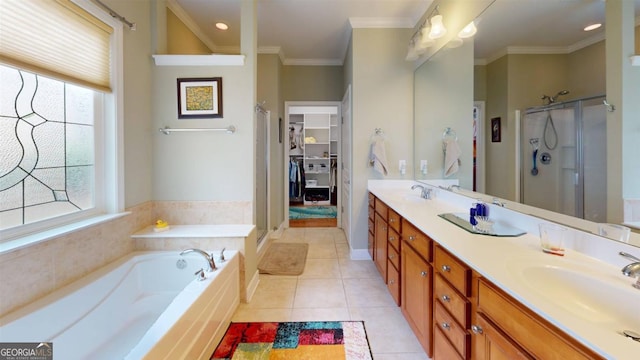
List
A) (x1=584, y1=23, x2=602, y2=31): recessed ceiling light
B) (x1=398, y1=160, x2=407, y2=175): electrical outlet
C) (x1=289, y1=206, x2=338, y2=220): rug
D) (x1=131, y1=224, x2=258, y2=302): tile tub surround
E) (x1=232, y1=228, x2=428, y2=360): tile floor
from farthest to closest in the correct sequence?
(x1=289, y1=206, x2=338, y2=220): rug → (x1=398, y1=160, x2=407, y2=175): electrical outlet → (x1=131, y1=224, x2=258, y2=302): tile tub surround → (x1=232, y1=228, x2=428, y2=360): tile floor → (x1=584, y1=23, x2=602, y2=31): recessed ceiling light

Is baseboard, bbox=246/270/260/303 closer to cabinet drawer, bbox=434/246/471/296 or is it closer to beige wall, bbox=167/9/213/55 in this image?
cabinet drawer, bbox=434/246/471/296

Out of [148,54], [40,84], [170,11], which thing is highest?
[170,11]

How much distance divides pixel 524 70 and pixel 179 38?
3239 millimetres

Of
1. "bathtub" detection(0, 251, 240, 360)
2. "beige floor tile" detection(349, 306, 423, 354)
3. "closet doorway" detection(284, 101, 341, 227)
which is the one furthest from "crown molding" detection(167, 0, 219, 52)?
"beige floor tile" detection(349, 306, 423, 354)

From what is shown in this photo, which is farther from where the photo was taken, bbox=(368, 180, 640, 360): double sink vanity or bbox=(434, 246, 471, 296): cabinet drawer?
bbox=(434, 246, 471, 296): cabinet drawer

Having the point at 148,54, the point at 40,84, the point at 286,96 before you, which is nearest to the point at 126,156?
the point at 40,84

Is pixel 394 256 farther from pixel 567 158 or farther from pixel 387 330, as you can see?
pixel 567 158

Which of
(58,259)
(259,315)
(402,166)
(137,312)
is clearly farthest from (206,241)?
(402,166)

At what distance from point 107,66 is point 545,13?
2.86 m

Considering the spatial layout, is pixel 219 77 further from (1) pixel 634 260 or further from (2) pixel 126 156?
(1) pixel 634 260

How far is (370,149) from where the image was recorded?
3014 millimetres

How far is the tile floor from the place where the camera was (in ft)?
5.71

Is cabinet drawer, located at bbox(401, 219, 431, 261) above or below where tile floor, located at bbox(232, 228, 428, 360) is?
above

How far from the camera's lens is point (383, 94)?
3.00 m
